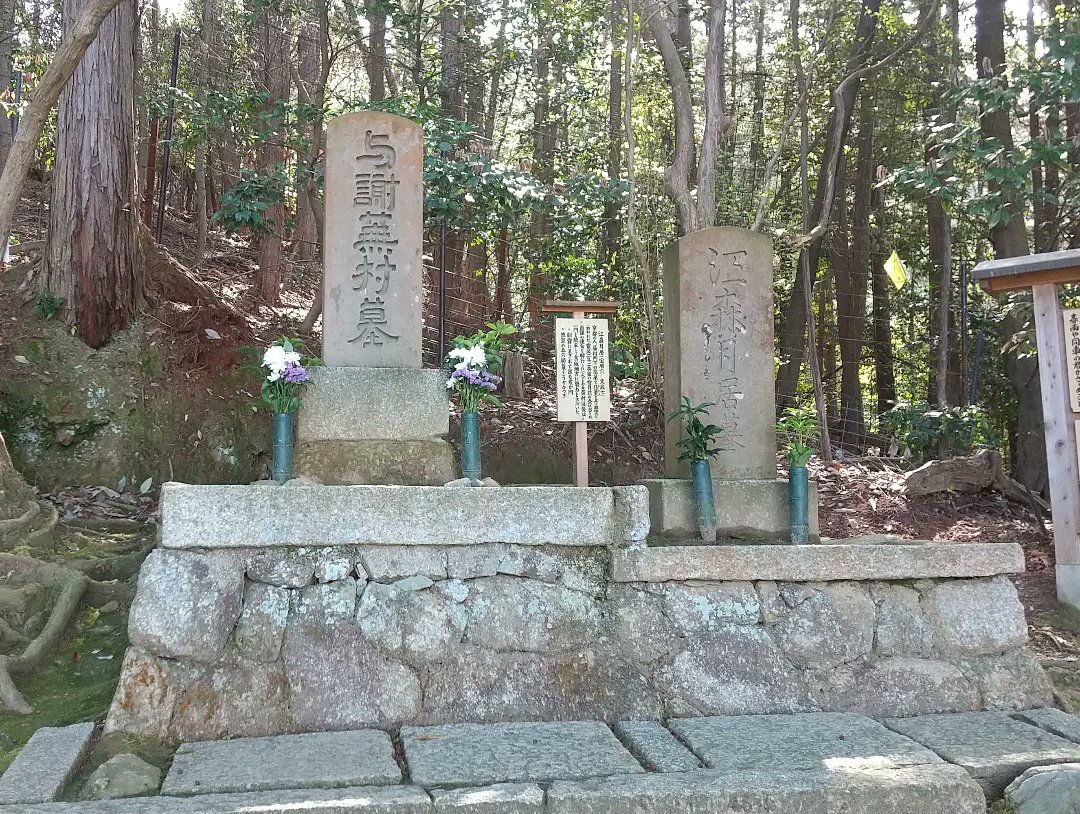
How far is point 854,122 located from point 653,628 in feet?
38.0

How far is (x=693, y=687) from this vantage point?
13.0 ft

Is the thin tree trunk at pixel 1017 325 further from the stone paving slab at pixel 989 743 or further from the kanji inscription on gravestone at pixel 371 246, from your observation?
the kanji inscription on gravestone at pixel 371 246

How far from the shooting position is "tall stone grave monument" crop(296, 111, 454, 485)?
4.63m

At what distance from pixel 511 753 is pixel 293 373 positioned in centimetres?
221

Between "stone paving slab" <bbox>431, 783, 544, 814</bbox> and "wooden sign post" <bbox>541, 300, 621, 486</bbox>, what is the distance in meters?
2.44

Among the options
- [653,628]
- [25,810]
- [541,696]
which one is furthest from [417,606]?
[25,810]

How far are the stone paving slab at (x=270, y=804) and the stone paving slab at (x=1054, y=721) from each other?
9.02ft

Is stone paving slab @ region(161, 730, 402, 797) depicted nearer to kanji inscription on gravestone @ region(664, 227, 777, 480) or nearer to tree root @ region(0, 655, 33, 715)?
tree root @ region(0, 655, 33, 715)

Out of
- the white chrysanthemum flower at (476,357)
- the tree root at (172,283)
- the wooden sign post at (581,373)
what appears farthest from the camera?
the tree root at (172,283)

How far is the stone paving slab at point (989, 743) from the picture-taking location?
3.28m

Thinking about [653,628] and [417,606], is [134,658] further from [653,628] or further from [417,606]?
[653,628]

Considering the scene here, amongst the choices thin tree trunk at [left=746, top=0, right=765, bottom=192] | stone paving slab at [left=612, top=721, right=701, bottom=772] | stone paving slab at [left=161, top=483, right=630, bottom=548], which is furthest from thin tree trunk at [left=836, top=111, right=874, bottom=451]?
stone paving slab at [left=612, top=721, right=701, bottom=772]

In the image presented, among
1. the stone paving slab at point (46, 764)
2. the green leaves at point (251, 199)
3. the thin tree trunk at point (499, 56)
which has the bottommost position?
the stone paving slab at point (46, 764)

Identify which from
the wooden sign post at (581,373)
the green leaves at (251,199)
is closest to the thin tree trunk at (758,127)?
the green leaves at (251,199)
